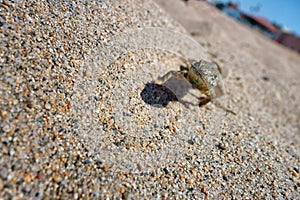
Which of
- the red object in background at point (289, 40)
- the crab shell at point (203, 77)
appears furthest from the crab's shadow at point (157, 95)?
the red object in background at point (289, 40)

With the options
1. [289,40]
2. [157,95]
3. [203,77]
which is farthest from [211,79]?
[289,40]

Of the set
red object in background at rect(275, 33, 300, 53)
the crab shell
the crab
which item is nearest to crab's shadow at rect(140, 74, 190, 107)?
the crab

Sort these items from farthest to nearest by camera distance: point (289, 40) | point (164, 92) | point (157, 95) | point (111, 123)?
point (289, 40) < point (164, 92) < point (157, 95) < point (111, 123)

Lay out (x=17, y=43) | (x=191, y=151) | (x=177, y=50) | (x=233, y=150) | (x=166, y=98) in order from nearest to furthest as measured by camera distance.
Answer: (x=17, y=43) < (x=191, y=151) < (x=233, y=150) < (x=166, y=98) < (x=177, y=50)

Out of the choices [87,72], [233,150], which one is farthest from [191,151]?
[87,72]

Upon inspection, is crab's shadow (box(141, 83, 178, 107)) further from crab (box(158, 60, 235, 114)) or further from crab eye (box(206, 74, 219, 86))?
crab eye (box(206, 74, 219, 86))

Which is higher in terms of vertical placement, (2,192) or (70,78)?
(70,78)

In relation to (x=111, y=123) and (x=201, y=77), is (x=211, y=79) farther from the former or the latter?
(x=111, y=123)

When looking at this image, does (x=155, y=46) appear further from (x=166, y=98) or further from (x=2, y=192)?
(x=2, y=192)
